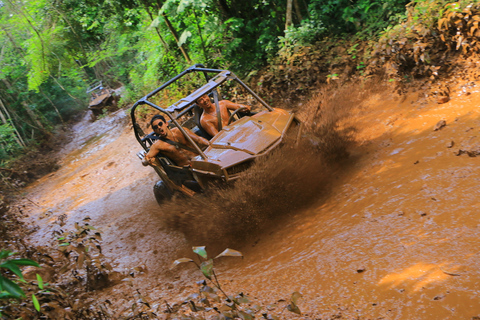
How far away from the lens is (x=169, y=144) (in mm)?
5789

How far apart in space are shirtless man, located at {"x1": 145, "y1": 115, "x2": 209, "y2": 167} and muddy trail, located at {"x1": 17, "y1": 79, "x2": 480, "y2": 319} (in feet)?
2.52

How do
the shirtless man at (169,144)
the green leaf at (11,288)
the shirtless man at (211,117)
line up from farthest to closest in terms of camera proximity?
1. the shirtless man at (211,117)
2. the shirtless man at (169,144)
3. the green leaf at (11,288)

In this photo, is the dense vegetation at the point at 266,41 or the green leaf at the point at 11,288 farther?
the dense vegetation at the point at 266,41

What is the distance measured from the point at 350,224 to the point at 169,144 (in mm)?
3056

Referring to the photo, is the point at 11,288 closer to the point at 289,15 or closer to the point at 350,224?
the point at 350,224

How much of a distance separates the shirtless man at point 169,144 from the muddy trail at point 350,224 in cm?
77

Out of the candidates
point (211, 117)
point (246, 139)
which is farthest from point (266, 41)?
point (246, 139)

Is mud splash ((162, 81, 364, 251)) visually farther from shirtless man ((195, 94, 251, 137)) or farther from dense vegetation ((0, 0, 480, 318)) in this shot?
dense vegetation ((0, 0, 480, 318))

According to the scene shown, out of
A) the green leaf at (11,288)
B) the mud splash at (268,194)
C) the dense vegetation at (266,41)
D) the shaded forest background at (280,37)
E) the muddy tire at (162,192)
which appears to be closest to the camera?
the green leaf at (11,288)

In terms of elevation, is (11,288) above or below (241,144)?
above

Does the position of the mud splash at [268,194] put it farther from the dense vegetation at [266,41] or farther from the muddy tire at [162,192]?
the dense vegetation at [266,41]

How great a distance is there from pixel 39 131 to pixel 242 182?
21.2 metres

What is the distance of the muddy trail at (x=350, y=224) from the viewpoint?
2918 mm

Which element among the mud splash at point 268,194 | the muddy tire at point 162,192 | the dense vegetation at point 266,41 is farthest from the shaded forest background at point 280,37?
the muddy tire at point 162,192
